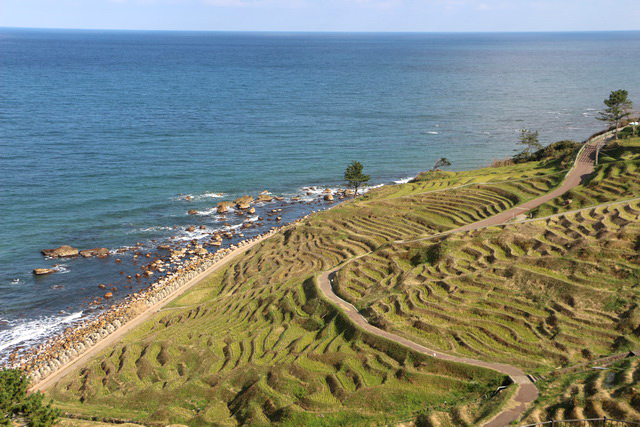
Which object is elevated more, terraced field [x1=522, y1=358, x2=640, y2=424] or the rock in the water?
terraced field [x1=522, y1=358, x2=640, y2=424]

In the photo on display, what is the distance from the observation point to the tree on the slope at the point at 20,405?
35375 mm

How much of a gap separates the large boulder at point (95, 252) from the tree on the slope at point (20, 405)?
49906 millimetres

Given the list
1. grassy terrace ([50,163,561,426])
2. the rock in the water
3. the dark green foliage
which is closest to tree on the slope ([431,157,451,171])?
the dark green foliage

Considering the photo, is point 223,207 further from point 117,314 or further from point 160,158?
point 117,314

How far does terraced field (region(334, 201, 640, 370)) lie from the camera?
4356 cm

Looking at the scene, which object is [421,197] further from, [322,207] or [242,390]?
[242,390]

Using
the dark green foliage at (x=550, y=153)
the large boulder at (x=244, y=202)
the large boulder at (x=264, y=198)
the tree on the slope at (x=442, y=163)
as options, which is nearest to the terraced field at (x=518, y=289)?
the dark green foliage at (x=550, y=153)

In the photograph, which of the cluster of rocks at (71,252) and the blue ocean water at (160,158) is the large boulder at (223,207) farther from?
the cluster of rocks at (71,252)

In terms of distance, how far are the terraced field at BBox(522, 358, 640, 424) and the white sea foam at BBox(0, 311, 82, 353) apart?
183 feet

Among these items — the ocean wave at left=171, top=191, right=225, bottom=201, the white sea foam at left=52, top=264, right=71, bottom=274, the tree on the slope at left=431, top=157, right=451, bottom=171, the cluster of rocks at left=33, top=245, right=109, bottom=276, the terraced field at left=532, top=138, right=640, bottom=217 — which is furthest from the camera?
the tree on the slope at left=431, top=157, right=451, bottom=171

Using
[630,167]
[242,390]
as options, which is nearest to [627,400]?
[242,390]

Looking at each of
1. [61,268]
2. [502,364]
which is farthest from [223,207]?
[502,364]

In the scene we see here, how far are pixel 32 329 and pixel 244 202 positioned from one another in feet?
157

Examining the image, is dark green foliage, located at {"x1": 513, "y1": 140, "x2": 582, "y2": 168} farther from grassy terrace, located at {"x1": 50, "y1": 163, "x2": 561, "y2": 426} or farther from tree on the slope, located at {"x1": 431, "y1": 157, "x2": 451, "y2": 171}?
grassy terrace, located at {"x1": 50, "y1": 163, "x2": 561, "y2": 426}
